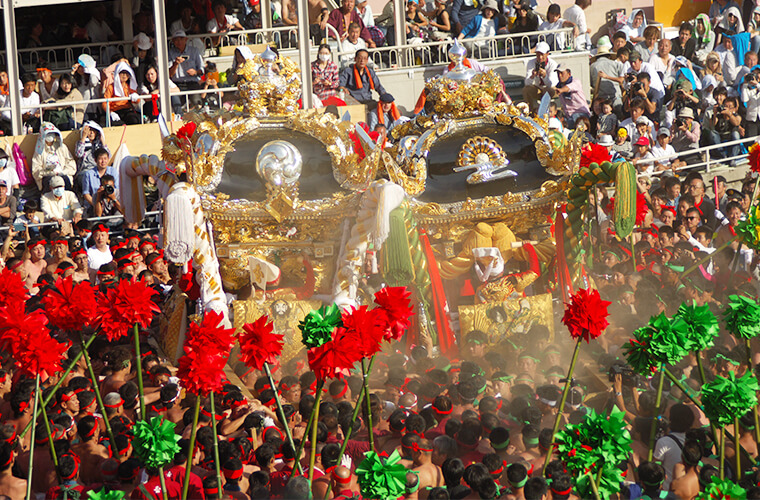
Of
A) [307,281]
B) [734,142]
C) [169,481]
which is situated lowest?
[169,481]

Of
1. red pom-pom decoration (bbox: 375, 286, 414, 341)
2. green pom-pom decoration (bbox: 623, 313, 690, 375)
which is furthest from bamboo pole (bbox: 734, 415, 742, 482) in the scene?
red pom-pom decoration (bbox: 375, 286, 414, 341)

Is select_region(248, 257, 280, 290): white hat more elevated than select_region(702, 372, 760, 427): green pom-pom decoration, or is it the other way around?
select_region(248, 257, 280, 290): white hat

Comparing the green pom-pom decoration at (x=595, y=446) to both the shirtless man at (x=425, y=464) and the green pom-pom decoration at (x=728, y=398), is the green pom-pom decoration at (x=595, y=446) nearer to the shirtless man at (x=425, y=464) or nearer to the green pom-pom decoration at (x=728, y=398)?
the green pom-pom decoration at (x=728, y=398)

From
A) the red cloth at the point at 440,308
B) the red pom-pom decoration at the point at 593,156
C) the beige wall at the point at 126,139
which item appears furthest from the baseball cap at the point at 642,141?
the beige wall at the point at 126,139

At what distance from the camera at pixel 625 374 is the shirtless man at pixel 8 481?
13.5 ft

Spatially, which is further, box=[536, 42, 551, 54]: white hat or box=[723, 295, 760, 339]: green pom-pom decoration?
box=[536, 42, 551, 54]: white hat

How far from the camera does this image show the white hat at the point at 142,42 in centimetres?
1388

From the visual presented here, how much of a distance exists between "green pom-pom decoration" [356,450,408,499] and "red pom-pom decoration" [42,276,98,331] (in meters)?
2.34

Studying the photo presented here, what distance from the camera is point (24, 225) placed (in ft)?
34.9

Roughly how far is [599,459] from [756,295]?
5.04m

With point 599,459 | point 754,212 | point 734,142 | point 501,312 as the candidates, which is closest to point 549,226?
point 501,312

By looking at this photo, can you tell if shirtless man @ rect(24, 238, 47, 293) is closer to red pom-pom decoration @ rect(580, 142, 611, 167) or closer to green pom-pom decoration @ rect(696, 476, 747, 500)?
red pom-pom decoration @ rect(580, 142, 611, 167)

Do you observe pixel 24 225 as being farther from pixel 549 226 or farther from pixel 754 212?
pixel 754 212

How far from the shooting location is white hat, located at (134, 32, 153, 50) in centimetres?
1388
